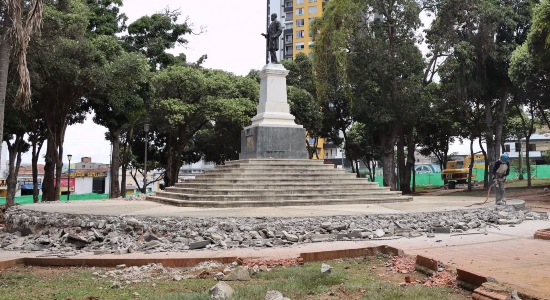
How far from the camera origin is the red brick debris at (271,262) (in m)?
6.25

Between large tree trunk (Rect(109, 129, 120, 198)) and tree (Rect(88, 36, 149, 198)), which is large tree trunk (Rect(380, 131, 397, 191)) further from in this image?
large tree trunk (Rect(109, 129, 120, 198))

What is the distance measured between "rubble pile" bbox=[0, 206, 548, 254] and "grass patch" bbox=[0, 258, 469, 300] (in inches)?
84.7

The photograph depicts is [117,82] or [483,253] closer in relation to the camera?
[483,253]

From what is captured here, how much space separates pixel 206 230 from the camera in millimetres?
8734

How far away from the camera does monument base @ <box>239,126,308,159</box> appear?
18.0m

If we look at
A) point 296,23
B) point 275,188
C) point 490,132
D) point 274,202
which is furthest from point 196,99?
point 296,23

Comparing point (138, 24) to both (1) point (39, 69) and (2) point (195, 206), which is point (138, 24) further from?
(2) point (195, 206)

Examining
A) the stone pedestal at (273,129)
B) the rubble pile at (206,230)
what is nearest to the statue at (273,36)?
the stone pedestal at (273,129)

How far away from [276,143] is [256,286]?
13475mm

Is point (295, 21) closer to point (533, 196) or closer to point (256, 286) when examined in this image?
point (533, 196)

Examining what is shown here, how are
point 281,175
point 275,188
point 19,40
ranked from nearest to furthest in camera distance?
point 19,40
point 275,188
point 281,175

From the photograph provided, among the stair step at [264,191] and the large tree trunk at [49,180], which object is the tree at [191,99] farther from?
the stair step at [264,191]

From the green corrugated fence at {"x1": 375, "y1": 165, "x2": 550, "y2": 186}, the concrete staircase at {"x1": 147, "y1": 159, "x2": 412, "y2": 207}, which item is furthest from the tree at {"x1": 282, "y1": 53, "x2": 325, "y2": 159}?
the concrete staircase at {"x1": 147, "y1": 159, "x2": 412, "y2": 207}

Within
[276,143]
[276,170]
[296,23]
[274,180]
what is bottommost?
[274,180]
